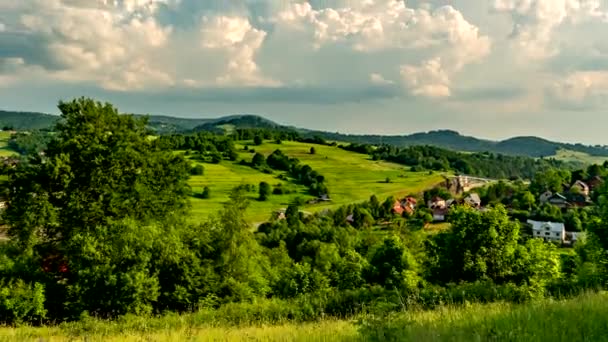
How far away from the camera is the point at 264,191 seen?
410 ft

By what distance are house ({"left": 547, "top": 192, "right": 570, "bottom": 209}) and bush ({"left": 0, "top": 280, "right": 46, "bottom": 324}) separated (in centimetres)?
14437

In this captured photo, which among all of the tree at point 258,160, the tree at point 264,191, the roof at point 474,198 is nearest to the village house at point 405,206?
the roof at point 474,198

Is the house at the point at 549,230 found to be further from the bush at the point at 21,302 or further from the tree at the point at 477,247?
the bush at the point at 21,302

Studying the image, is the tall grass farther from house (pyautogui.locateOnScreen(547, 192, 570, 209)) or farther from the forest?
house (pyautogui.locateOnScreen(547, 192, 570, 209))

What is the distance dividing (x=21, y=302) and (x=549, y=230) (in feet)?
365

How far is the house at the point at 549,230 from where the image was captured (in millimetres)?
108213

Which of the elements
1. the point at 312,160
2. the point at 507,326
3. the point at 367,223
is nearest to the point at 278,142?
the point at 312,160

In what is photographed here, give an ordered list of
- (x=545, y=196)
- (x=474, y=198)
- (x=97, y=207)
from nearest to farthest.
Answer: (x=97, y=207)
(x=474, y=198)
(x=545, y=196)

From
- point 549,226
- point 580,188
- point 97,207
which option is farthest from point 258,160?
point 97,207

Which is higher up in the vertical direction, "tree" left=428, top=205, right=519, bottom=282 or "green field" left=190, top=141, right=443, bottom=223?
"tree" left=428, top=205, right=519, bottom=282

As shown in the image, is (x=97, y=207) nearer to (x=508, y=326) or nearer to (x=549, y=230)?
(x=508, y=326)

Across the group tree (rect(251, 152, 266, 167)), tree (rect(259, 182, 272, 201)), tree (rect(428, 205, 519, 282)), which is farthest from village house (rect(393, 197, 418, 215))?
tree (rect(428, 205, 519, 282))

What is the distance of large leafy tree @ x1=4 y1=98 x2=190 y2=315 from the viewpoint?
22.0 meters

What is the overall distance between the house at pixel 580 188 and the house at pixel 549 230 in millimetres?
46716
